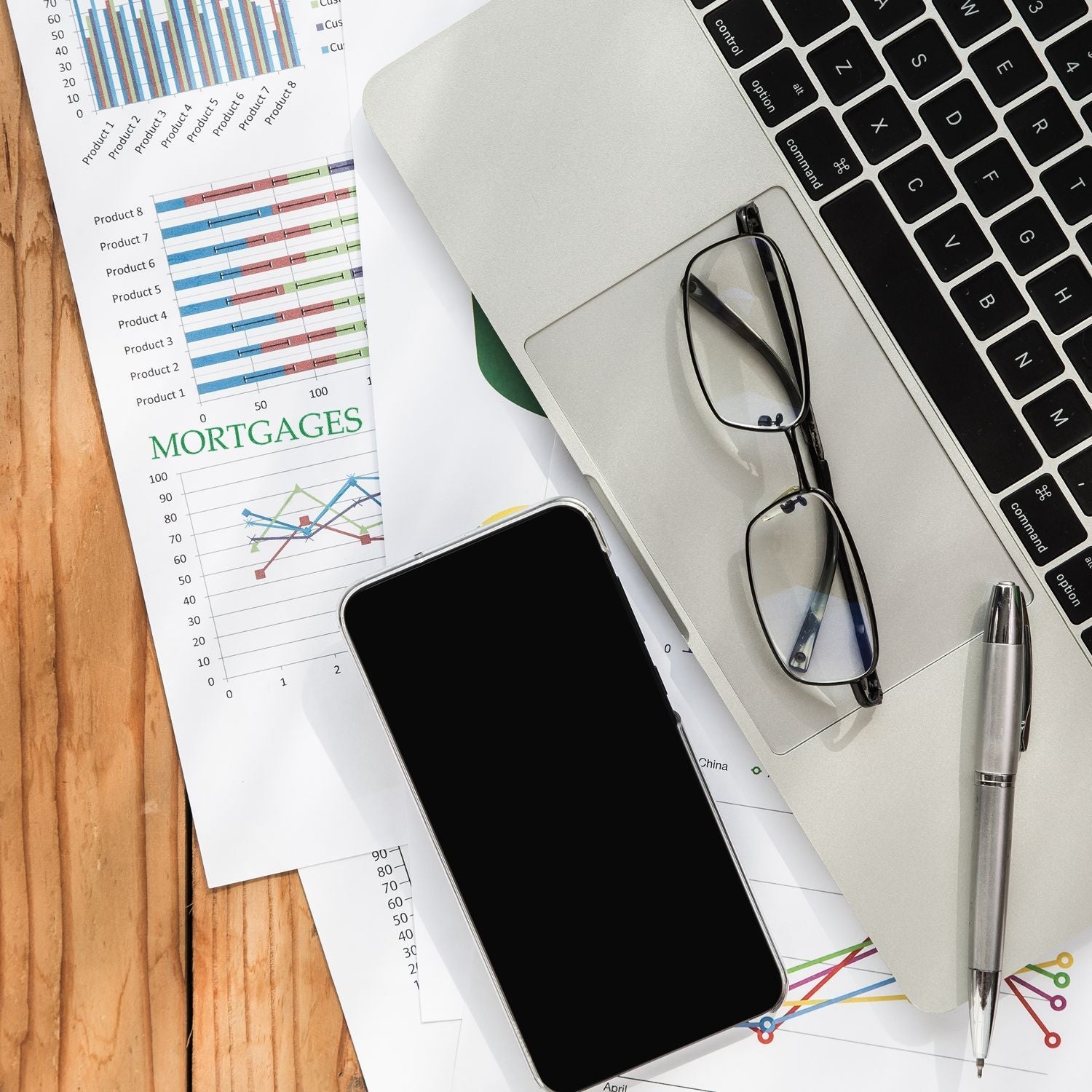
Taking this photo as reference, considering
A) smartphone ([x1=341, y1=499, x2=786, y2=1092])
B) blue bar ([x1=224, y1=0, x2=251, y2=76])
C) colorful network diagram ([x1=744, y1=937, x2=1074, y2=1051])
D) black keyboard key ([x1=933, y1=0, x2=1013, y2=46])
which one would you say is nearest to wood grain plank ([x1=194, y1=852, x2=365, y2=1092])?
smartphone ([x1=341, y1=499, x2=786, y2=1092])

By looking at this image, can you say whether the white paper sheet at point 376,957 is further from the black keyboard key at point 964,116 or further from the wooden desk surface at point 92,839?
the black keyboard key at point 964,116

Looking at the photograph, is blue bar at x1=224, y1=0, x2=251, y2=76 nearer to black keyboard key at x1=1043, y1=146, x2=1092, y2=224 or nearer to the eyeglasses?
the eyeglasses

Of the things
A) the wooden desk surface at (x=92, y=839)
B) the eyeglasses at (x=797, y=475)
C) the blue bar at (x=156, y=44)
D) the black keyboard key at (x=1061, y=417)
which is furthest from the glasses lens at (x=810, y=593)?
the blue bar at (x=156, y=44)

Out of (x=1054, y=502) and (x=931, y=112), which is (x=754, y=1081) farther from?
(x=931, y=112)

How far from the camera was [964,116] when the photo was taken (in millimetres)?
450

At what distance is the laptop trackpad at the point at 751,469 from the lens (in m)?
0.48

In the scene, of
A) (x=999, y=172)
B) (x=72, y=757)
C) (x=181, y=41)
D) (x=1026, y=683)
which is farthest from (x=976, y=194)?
(x=72, y=757)

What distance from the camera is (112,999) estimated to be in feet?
1.84

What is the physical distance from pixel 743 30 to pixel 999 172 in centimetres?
14

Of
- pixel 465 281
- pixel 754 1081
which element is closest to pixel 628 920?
pixel 754 1081

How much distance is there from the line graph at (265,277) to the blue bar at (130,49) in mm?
62

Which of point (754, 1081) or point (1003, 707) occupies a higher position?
point (1003, 707)

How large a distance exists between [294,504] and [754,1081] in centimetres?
42

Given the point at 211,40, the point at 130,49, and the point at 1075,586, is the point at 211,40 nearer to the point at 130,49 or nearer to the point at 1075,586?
the point at 130,49
